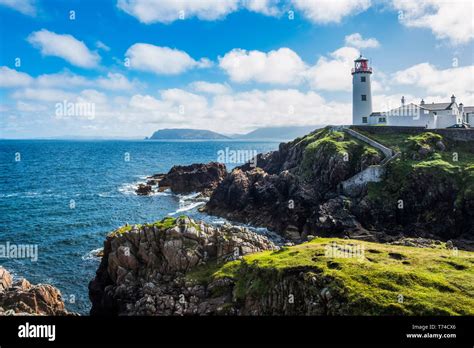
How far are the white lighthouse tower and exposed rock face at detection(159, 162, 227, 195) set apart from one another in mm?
31348

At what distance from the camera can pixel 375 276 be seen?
81.2 feet

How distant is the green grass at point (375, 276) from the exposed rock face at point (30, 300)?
10.9 meters

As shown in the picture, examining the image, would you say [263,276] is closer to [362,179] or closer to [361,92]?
[362,179]

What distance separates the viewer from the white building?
71.8 meters

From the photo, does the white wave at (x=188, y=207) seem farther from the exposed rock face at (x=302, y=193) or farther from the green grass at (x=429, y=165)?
the green grass at (x=429, y=165)

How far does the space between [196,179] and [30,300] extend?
59431 millimetres

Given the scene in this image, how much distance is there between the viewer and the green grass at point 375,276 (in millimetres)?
21828

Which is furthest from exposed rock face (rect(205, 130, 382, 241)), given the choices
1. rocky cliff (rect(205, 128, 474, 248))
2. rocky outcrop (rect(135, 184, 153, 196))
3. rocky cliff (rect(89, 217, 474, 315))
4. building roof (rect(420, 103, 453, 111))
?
rocky outcrop (rect(135, 184, 153, 196))

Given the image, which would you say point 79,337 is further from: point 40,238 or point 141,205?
point 141,205

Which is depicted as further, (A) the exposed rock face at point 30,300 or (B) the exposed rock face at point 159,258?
(B) the exposed rock face at point 159,258

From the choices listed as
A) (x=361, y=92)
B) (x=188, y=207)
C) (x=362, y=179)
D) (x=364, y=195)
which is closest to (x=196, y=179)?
(x=188, y=207)

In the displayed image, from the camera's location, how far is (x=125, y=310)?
3070cm

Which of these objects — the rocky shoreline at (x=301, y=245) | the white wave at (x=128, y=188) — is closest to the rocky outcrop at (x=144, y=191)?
the white wave at (x=128, y=188)

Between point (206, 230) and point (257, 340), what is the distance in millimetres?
28225
